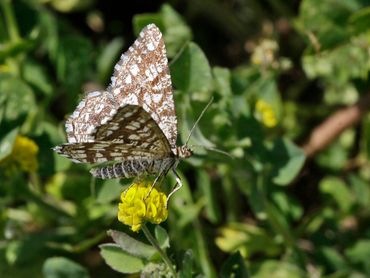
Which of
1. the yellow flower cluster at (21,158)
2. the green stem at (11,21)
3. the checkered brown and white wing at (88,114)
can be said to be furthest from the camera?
the green stem at (11,21)

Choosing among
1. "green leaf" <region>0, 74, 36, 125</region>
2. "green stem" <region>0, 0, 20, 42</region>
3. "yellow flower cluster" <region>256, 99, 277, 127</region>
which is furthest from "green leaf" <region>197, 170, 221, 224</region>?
"green stem" <region>0, 0, 20, 42</region>

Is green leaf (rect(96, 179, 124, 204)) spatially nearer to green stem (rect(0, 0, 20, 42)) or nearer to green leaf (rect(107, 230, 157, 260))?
green leaf (rect(107, 230, 157, 260))

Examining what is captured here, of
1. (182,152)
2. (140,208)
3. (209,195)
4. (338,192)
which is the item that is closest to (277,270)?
(209,195)

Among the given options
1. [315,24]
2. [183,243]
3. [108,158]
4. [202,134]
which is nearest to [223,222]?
[183,243]

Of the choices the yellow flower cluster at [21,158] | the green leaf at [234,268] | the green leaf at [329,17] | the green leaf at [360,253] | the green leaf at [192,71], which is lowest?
the green leaf at [360,253]

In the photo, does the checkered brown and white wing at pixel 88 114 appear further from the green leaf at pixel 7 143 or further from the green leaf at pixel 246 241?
the green leaf at pixel 246 241

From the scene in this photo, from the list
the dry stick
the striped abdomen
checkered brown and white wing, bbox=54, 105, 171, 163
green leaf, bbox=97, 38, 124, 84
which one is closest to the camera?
checkered brown and white wing, bbox=54, 105, 171, 163

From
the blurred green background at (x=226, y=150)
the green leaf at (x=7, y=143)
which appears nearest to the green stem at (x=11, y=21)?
the blurred green background at (x=226, y=150)
